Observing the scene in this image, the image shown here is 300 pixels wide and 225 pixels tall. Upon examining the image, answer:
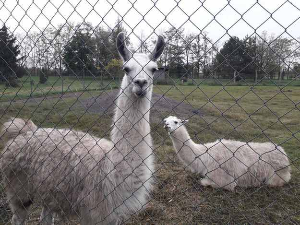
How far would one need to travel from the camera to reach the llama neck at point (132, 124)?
229 centimetres

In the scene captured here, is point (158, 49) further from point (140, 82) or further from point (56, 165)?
point (56, 165)

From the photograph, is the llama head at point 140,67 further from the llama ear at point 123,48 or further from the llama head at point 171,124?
the llama head at point 171,124

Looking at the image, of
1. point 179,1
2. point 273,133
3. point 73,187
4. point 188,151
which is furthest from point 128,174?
point 273,133

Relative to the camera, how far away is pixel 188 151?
461 centimetres

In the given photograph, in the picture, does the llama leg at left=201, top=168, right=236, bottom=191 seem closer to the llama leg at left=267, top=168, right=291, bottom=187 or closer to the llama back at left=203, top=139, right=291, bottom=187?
the llama back at left=203, top=139, right=291, bottom=187

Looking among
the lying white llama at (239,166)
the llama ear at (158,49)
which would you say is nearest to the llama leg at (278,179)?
the lying white llama at (239,166)

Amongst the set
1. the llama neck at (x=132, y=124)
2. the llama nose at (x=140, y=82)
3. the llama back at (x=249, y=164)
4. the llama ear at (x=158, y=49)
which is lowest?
the llama back at (x=249, y=164)

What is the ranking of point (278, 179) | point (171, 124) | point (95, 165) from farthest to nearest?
point (171, 124), point (278, 179), point (95, 165)

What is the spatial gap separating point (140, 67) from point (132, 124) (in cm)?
52

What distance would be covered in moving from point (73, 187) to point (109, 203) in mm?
489

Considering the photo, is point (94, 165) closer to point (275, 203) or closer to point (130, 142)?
point (130, 142)

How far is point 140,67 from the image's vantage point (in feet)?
7.04

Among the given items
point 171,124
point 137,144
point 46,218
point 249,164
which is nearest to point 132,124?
point 137,144

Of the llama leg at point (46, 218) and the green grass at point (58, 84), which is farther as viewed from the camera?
the llama leg at point (46, 218)
